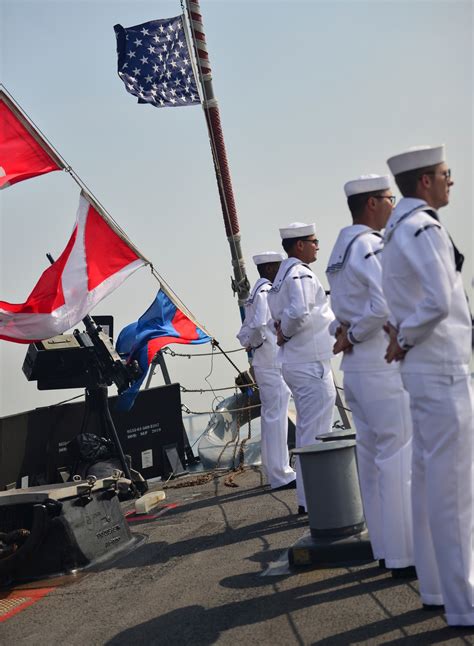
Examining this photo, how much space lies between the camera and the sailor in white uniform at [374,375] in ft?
14.5

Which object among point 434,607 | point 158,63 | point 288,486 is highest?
point 158,63

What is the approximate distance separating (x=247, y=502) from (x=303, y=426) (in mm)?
1339

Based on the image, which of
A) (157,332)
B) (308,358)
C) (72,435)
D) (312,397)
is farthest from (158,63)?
(312,397)

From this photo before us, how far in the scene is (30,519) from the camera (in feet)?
20.1

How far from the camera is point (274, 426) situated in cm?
845

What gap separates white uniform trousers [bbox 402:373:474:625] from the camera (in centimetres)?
348

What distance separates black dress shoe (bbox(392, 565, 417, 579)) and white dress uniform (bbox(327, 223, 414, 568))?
19mm

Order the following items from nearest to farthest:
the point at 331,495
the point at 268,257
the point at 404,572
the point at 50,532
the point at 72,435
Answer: the point at 404,572 → the point at 331,495 → the point at 50,532 → the point at 268,257 → the point at 72,435

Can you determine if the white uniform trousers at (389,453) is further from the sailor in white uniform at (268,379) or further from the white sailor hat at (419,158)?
the sailor in white uniform at (268,379)

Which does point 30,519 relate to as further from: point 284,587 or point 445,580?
point 445,580

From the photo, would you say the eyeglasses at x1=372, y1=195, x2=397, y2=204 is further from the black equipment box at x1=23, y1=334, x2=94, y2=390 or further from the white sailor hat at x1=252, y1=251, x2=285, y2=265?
the black equipment box at x1=23, y1=334, x2=94, y2=390

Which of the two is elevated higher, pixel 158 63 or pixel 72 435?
pixel 158 63

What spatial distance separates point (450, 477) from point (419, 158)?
4.12 feet

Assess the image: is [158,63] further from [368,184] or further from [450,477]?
[450,477]
